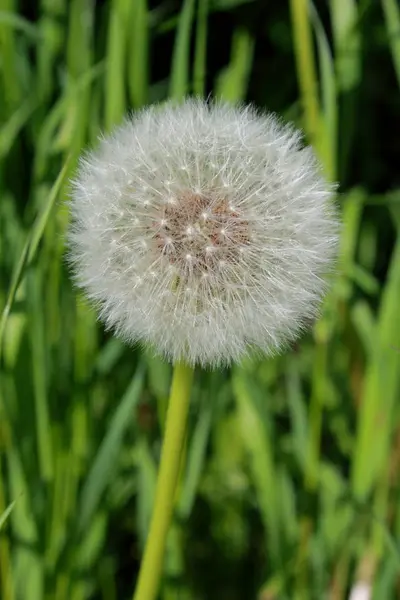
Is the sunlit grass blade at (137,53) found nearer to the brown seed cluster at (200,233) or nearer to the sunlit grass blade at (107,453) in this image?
the sunlit grass blade at (107,453)

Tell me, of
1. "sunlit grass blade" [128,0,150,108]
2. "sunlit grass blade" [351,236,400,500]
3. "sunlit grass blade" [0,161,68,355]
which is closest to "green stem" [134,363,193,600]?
"sunlit grass blade" [0,161,68,355]

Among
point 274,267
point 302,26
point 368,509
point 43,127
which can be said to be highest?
point 302,26

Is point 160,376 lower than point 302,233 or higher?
lower

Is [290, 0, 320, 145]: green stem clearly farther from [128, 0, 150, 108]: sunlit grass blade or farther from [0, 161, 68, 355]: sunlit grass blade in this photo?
[0, 161, 68, 355]: sunlit grass blade

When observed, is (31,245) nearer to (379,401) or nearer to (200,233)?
(200,233)

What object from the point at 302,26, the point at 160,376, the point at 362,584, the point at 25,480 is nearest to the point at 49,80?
the point at 302,26

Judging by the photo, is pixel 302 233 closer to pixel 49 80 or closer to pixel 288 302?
pixel 288 302
